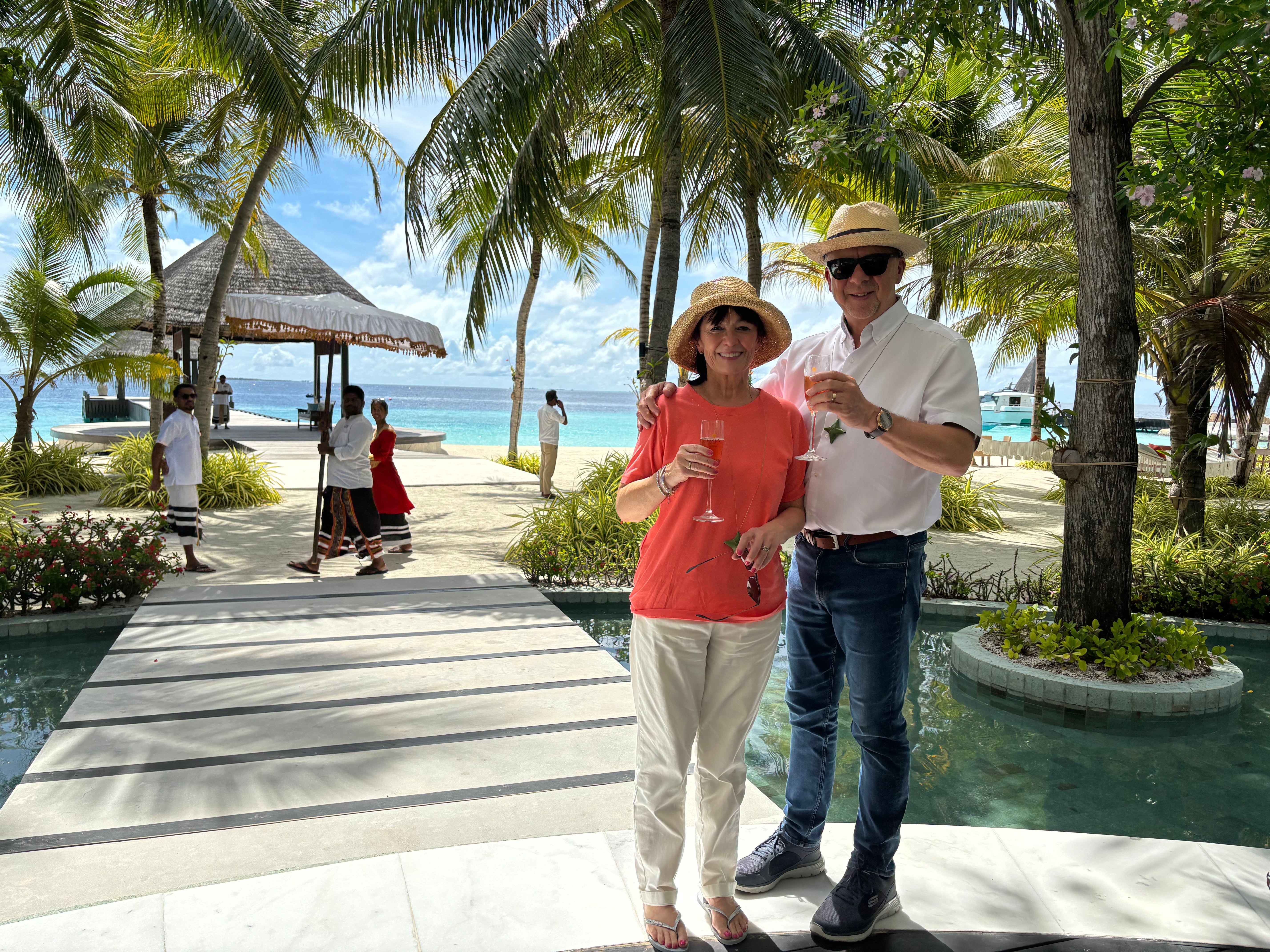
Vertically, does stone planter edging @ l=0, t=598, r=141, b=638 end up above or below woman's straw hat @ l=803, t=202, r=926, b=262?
below

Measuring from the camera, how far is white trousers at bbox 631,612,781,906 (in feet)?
7.23

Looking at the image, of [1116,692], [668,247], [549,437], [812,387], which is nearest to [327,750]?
[812,387]

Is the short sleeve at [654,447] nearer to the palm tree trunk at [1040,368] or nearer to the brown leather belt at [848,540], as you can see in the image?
the brown leather belt at [848,540]

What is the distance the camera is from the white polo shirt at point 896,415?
2.24 meters

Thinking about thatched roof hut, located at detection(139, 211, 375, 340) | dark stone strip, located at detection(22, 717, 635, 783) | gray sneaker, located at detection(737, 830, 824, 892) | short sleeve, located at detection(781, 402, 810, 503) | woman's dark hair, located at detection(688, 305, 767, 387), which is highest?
thatched roof hut, located at detection(139, 211, 375, 340)

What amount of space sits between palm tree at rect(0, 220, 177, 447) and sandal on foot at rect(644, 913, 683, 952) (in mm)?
12445

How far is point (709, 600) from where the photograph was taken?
218cm

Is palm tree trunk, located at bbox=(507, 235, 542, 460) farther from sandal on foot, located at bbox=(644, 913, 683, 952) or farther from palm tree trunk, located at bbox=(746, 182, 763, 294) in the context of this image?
sandal on foot, located at bbox=(644, 913, 683, 952)

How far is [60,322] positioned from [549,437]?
6979mm

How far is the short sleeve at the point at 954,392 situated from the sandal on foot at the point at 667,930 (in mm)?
1432

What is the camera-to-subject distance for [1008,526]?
461 inches

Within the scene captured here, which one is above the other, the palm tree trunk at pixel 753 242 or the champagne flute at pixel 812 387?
the palm tree trunk at pixel 753 242

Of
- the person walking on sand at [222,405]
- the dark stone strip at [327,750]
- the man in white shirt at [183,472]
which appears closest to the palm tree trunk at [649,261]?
the man in white shirt at [183,472]

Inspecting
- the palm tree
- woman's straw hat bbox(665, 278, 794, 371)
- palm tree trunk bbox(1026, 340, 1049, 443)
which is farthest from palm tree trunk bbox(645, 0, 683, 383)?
palm tree trunk bbox(1026, 340, 1049, 443)
